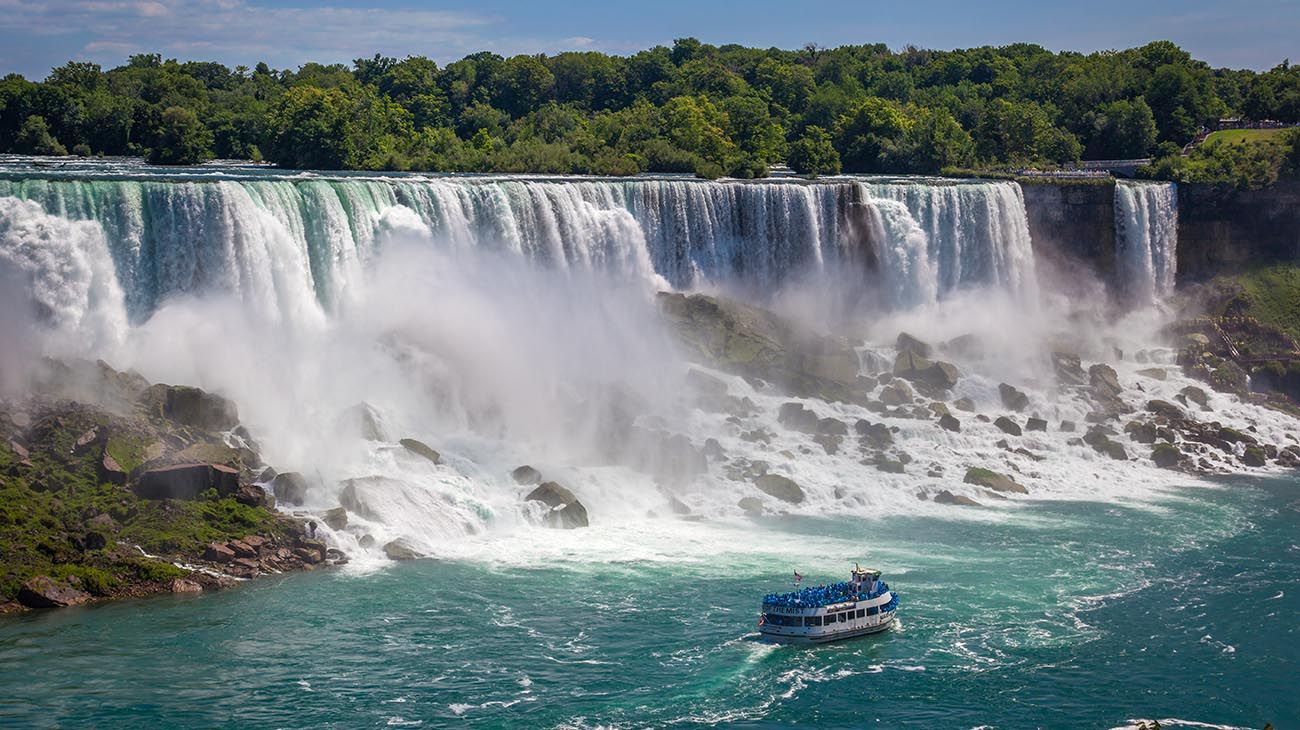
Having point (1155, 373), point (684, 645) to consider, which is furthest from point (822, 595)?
point (1155, 373)

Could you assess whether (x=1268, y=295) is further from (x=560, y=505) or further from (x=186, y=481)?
(x=186, y=481)

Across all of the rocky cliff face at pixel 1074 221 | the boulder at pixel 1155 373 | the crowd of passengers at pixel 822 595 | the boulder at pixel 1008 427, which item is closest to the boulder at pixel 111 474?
the crowd of passengers at pixel 822 595

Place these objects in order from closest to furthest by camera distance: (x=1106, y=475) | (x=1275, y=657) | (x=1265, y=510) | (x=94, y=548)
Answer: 1. (x=1275, y=657)
2. (x=94, y=548)
3. (x=1265, y=510)
4. (x=1106, y=475)

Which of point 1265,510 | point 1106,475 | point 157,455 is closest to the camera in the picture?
point 157,455

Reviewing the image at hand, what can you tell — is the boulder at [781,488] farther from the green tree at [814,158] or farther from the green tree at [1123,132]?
the green tree at [1123,132]

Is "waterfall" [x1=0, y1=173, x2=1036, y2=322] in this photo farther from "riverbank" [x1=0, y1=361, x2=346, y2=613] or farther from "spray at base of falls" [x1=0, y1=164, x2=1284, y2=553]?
"riverbank" [x1=0, y1=361, x2=346, y2=613]

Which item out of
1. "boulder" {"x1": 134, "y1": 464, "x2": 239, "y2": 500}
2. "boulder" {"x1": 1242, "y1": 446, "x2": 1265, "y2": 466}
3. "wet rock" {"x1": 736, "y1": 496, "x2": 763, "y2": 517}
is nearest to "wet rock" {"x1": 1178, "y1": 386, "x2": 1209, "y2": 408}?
"boulder" {"x1": 1242, "y1": 446, "x2": 1265, "y2": 466}

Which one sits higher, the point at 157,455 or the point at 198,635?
the point at 157,455

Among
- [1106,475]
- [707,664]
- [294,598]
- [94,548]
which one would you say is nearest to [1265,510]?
[1106,475]

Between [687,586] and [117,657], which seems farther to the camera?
[687,586]

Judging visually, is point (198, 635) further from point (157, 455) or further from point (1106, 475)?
point (1106, 475)
